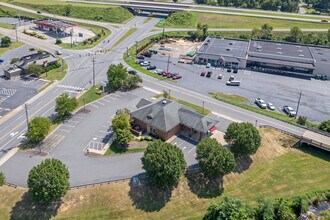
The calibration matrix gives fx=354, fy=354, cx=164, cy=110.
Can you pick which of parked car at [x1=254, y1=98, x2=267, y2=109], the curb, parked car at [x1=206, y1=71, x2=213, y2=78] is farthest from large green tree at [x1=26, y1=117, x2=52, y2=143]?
parked car at [x1=206, y1=71, x2=213, y2=78]

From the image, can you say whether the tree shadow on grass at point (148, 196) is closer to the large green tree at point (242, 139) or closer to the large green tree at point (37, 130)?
the large green tree at point (242, 139)

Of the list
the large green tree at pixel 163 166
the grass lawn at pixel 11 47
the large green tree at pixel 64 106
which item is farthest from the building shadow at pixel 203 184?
the grass lawn at pixel 11 47

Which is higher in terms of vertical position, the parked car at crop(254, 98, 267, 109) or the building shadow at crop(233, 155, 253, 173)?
the parked car at crop(254, 98, 267, 109)

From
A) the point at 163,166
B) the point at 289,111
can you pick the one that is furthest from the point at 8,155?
the point at 289,111

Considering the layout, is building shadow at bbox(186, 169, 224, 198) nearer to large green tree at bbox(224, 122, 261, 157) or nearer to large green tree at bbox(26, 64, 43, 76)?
large green tree at bbox(224, 122, 261, 157)

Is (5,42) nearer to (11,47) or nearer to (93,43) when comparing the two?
(11,47)
